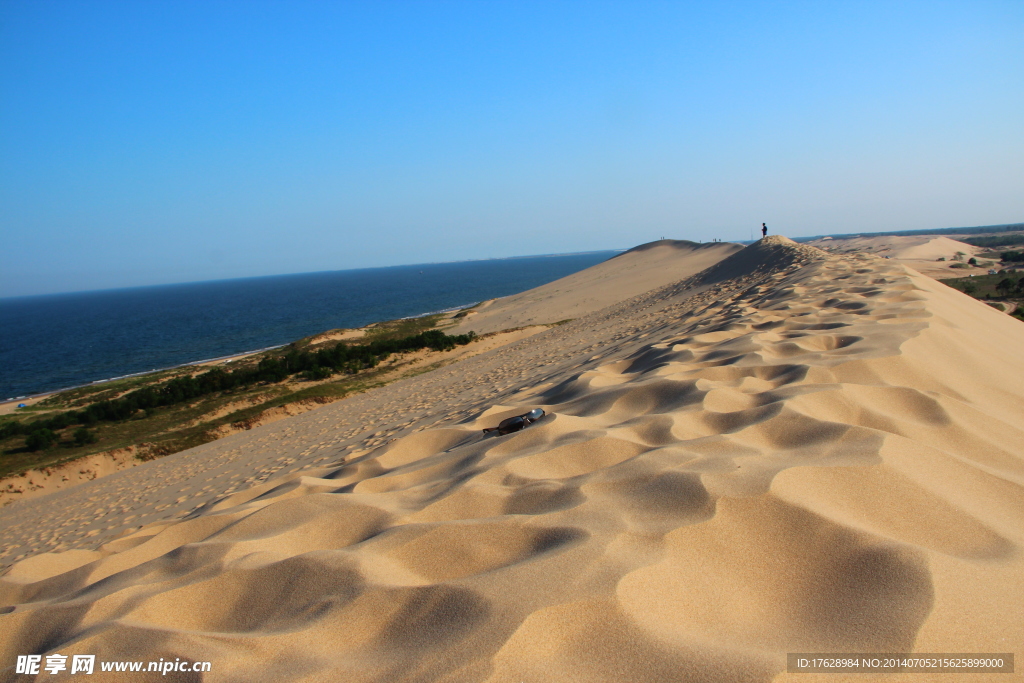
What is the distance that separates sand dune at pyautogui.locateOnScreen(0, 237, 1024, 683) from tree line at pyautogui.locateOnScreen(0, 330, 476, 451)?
1329 centimetres

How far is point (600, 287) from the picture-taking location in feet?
113

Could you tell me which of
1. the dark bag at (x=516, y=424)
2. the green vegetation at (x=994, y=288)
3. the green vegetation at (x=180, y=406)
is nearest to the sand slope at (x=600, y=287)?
the green vegetation at (x=180, y=406)

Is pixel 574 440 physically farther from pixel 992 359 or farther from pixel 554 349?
pixel 554 349

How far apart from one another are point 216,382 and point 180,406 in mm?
1639

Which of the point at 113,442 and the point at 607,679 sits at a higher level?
the point at 607,679

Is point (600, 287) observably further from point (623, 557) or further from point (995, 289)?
point (623, 557)

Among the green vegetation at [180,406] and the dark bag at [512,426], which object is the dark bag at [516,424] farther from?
the green vegetation at [180,406]

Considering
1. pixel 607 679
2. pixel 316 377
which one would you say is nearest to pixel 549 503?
pixel 607 679

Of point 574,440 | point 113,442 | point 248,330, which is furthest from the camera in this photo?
point 248,330

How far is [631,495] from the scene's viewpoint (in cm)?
219

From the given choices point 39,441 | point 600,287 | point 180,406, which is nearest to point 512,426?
point 39,441

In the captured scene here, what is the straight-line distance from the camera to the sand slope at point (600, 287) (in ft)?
91.7

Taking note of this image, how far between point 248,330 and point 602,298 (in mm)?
30304

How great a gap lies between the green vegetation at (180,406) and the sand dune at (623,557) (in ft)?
33.8
